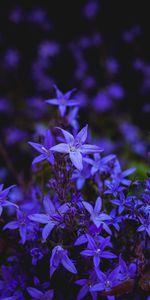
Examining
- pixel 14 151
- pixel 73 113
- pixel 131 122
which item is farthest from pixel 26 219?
pixel 131 122

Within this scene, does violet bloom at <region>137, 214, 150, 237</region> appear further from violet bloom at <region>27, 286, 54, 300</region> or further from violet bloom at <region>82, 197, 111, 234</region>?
violet bloom at <region>27, 286, 54, 300</region>

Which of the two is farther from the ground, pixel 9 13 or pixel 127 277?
pixel 9 13

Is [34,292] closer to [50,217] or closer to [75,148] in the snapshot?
[50,217]

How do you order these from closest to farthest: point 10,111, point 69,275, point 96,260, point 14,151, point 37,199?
point 96,260
point 69,275
point 37,199
point 14,151
point 10,111

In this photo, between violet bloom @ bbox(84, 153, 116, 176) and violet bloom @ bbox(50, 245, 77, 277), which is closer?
violet bloom @ bbox(50, 245, 77, 277)

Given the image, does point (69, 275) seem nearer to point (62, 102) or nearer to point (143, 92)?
point (62, 102)

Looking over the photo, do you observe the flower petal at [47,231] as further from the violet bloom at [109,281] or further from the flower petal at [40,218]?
the violet bloom at [109,281]

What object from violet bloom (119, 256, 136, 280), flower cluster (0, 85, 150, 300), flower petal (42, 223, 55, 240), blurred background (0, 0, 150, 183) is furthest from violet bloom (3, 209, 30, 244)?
blurred background (0, 0, 150, 183)

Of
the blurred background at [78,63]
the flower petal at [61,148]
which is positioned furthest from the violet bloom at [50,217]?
the blurred background at [78,63]
